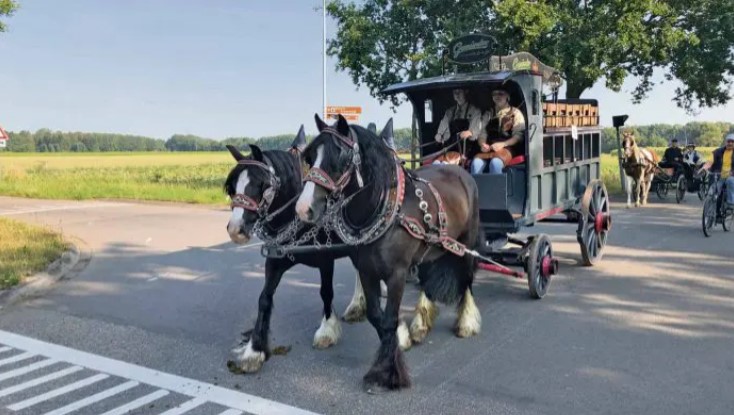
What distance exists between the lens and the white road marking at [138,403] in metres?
3.93

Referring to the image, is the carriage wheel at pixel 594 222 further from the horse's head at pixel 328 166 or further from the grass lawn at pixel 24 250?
the grass lawn at pixel 24 250

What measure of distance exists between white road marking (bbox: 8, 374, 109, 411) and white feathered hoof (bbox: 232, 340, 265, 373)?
102cm

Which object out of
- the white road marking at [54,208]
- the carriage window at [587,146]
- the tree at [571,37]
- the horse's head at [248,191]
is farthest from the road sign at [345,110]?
the horse's head at [248,191]

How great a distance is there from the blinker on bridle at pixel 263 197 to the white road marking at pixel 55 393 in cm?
172

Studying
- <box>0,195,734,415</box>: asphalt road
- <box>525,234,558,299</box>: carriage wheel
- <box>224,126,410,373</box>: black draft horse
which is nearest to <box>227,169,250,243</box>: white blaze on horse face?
<box>224,126,410,373</box>: black draft horse

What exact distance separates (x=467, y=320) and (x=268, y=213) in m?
2.14

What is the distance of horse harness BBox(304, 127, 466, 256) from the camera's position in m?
3.97

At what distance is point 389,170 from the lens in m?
4.32

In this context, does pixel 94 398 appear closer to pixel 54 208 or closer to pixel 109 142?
pixel 54 208

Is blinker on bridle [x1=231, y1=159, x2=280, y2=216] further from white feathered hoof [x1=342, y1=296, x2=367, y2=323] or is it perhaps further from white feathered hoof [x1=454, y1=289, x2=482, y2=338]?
white feathered hoof [x1=454, y1=289, x2=482, y2=338]

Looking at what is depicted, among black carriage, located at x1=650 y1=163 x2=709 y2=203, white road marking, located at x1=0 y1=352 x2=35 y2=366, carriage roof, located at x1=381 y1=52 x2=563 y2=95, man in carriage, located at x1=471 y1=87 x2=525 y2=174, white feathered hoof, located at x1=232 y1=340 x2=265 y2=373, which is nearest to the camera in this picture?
white feathered hoof, located at x1=232 y1=340 x2=265 y2=373

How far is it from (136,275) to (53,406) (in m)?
4.72

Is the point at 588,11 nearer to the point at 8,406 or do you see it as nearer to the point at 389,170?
the point at 389,170

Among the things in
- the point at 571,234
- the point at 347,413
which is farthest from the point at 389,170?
the point at 571,234
